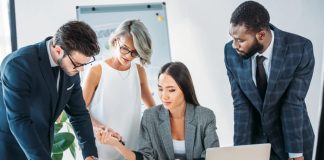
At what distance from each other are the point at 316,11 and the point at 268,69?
511 mm

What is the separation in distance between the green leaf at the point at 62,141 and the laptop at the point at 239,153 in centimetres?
94

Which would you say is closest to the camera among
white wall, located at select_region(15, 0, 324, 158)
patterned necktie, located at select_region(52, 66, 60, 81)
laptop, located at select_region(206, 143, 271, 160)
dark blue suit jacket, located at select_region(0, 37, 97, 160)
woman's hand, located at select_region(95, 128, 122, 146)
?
dark blue suit jacket, located at select_region(0, 37, 97, 160)

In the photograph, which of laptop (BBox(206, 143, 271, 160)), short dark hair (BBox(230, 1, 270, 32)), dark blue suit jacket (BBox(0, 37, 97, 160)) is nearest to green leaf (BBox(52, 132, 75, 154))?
dark blue suit jacket (BBox(0, 37, 97, 160))

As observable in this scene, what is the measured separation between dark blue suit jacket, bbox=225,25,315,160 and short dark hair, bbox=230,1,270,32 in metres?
0.09

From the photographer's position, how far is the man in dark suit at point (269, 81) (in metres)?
2.14

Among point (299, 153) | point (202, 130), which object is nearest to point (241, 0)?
point (202, 130)

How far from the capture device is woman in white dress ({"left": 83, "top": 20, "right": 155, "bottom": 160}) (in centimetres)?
212

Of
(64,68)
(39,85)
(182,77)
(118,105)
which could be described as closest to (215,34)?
(182,77)

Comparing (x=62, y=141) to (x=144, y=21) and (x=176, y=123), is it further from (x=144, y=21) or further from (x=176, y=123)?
(x=144, y=21)

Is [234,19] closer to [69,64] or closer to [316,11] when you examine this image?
[316,11]

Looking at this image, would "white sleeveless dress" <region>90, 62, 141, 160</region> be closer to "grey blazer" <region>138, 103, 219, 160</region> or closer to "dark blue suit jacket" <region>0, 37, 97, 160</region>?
"grey blazer" <region>138, 103, 219, 160</region>

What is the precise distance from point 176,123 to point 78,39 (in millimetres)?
875

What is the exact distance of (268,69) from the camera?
7.11 feet

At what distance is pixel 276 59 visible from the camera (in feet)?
6.97
